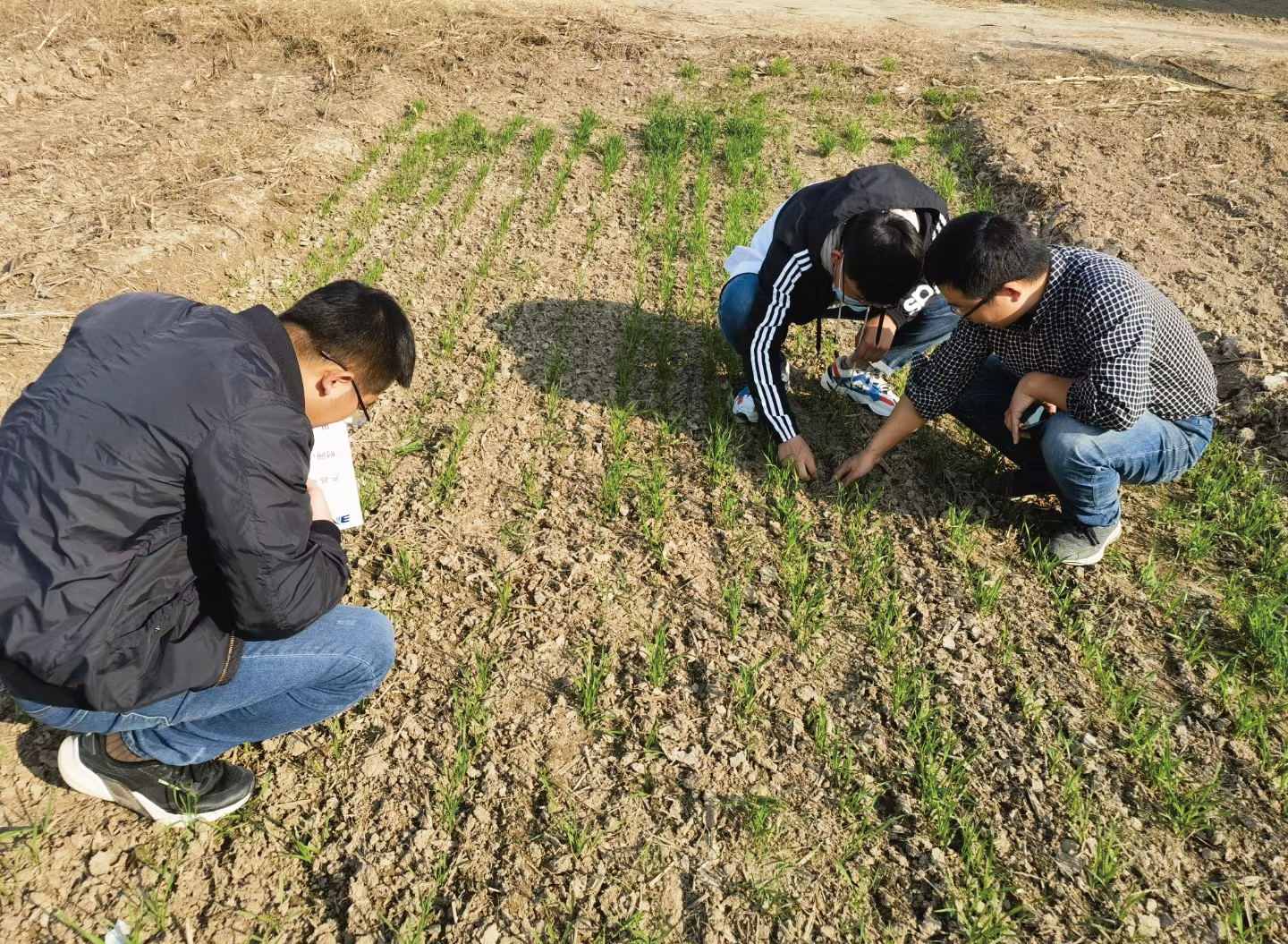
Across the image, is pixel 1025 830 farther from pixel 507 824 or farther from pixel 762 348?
pixel 762 348

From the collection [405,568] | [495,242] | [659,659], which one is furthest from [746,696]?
[495,242]

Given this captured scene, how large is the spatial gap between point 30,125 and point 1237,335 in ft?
27.2

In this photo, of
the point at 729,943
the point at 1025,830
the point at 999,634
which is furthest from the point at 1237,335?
the point at 729,943

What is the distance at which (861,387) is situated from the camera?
13.6 feet

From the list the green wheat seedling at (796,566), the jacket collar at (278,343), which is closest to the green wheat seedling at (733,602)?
the green wheat seedling at (796,566)

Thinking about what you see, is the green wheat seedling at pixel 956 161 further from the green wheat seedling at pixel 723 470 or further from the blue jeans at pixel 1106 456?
the green wheat seedling at pixel 723 470

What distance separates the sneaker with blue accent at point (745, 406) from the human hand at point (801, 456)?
13.4 inches

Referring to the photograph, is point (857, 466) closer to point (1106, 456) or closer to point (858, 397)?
point (858, 397)

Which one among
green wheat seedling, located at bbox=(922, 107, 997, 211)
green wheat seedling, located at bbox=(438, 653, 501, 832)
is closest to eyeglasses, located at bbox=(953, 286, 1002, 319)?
green wheat seedling, located at bbox=(438, 653, 501, 832)

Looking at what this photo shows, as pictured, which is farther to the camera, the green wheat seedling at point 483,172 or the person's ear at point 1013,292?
the green wheat seedling at point 483,172

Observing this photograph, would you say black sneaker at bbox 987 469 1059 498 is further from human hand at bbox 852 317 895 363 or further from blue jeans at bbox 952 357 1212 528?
human hand at bbox 852 317 895 363

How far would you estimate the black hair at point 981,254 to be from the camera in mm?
2895

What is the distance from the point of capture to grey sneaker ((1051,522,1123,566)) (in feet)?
10.9

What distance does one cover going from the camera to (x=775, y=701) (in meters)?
2.84
